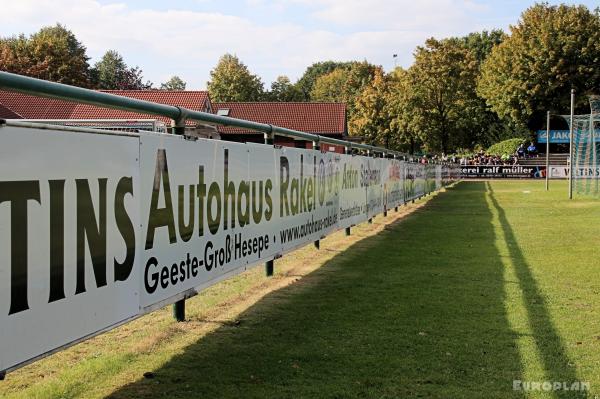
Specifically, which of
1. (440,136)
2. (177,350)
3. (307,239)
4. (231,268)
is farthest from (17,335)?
(440,136)

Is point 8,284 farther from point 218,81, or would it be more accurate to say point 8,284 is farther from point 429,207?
point 218,81

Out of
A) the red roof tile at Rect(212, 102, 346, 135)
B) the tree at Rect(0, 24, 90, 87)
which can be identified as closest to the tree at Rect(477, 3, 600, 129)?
the red roof tile at Rect(212, 102, 346, 135)

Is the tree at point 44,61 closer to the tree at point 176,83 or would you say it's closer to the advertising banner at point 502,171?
the advertising banner at point 502,171

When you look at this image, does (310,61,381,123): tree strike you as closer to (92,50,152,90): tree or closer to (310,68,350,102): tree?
(310,68,350,102): tree

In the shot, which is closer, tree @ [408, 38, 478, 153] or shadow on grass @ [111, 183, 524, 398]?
shadow on grass @ [111, 183, 524, 398]

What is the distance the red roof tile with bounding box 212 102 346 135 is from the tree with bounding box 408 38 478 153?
9139 millimetres

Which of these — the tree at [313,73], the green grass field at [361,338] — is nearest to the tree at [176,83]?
the tree at [313,73]

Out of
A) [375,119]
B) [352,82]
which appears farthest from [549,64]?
[352,82]

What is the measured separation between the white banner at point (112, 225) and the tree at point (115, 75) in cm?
9168

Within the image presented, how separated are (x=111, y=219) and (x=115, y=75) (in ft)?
401

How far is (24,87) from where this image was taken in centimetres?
370

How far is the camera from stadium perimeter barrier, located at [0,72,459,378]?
3.42m

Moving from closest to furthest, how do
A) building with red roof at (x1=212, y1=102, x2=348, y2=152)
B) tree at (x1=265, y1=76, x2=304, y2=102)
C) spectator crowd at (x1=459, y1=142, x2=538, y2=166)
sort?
building with red roof at (x1=212, y1=102, x2=348, y2=152), spectator crowd at (x1=459, y1=142, x2=538, y2=166), tree at (x1=265, y1=76, x2=304, y2=102)

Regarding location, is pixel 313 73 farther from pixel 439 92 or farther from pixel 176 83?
pixel 439 92
